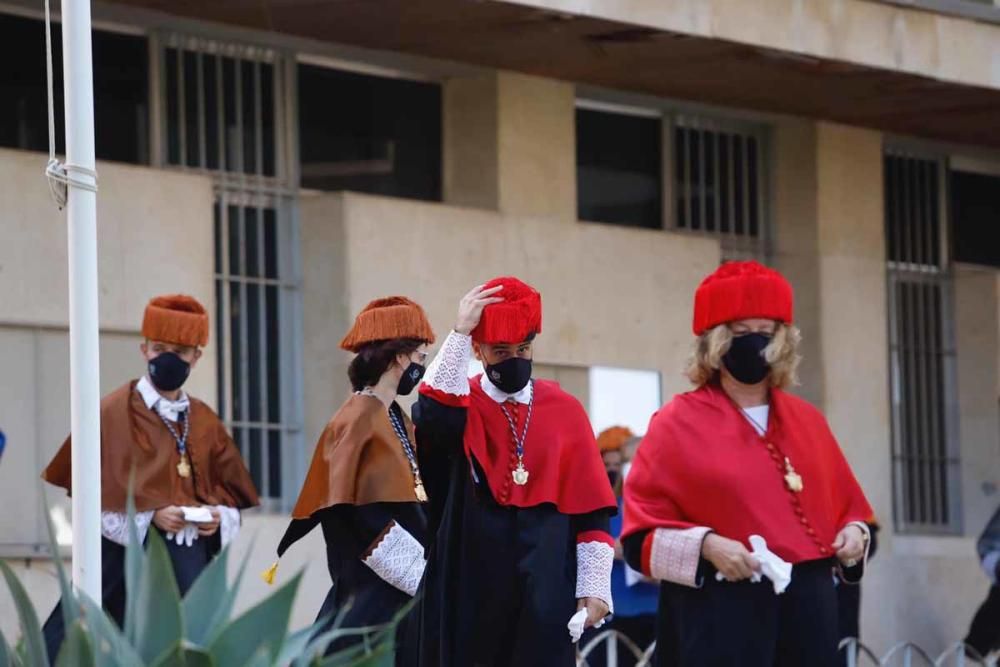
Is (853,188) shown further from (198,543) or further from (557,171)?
(198,543)

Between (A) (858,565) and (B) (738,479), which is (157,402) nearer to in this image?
(B) (738,479)

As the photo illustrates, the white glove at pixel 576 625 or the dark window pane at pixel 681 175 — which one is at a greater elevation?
the dark window pane at pixel 681 175

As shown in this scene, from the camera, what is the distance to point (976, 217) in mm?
18578

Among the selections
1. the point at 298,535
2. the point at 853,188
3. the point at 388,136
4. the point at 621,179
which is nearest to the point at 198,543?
the point at 298,535

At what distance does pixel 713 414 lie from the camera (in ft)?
26.2

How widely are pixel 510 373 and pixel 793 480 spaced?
999 millimetres

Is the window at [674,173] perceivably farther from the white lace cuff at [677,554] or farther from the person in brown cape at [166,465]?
the white lace cuff at [677,554]

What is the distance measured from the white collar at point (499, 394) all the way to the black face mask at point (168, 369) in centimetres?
276

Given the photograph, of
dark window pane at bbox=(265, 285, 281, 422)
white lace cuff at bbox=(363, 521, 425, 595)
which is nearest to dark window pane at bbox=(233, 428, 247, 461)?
dark window pane at bbox=(265, 285, 281, 422)

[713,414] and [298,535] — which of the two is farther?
[298,535]

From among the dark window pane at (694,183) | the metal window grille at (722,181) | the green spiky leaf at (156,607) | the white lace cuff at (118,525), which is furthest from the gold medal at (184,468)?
the dark window pane at (694,183)

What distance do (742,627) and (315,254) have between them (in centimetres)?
712

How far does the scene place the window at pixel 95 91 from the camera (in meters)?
13.3

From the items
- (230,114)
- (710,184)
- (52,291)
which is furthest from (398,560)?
(710,184)
